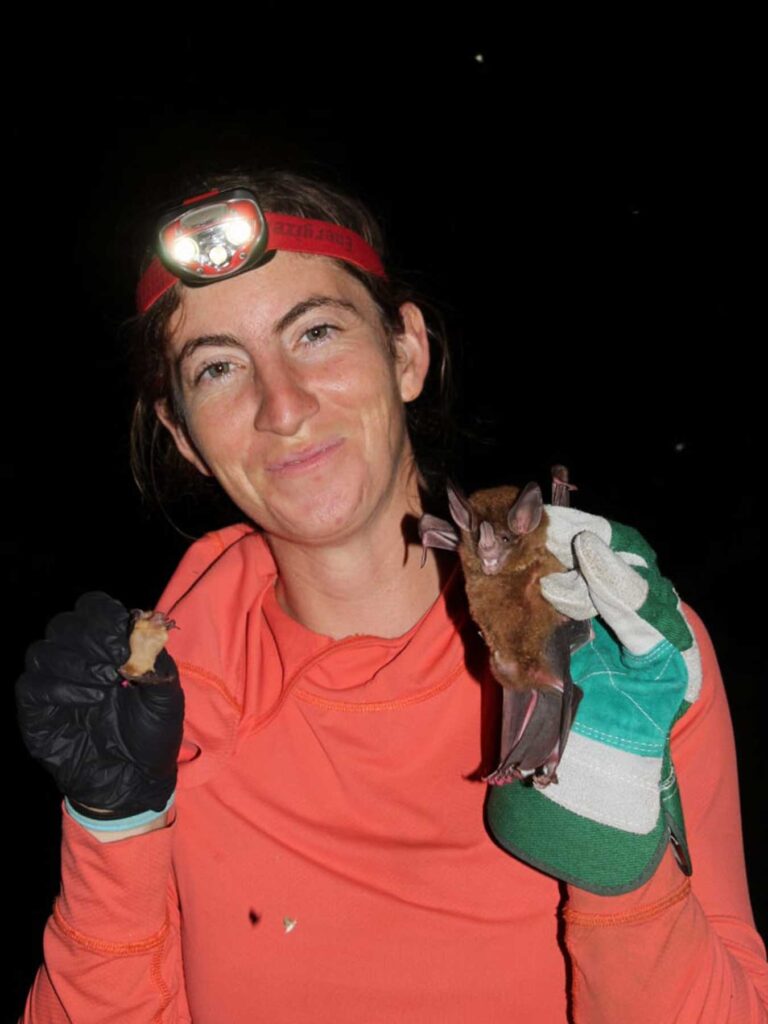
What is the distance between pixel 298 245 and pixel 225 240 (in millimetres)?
159

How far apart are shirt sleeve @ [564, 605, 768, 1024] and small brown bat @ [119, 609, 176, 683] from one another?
2.61 ft

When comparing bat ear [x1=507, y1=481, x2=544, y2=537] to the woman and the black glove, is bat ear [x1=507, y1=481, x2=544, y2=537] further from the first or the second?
the black glove

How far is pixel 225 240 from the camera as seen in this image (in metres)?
1.50

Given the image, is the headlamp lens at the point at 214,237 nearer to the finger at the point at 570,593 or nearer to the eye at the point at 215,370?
the eye at the point at 215,370

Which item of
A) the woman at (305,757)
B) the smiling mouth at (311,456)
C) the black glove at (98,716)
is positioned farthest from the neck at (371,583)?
the black glove at (98,716)

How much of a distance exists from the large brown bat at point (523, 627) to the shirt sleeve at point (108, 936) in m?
0.78

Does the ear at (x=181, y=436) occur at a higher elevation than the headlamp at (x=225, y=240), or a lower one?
lower

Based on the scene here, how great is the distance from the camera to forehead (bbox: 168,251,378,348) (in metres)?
1.50

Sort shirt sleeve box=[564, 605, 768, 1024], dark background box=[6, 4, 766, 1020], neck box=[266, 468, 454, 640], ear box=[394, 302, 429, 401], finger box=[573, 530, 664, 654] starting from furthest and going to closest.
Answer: dark background box=[6, 4, 766, 1020]
ear box=[394, 302, 429, 401]
neck box=[266, 468, 454, 640]
shirt sleeve box=[564, 605, 768, 1024]
finger box=[573, 530, 664, 654]

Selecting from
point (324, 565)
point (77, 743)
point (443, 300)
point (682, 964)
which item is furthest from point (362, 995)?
point (443, 300)

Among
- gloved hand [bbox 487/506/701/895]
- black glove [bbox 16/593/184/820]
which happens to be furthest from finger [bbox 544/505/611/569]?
black glove [bbox 16/593/184/820]

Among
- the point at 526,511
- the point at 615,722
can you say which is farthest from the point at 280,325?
the point at 615,722

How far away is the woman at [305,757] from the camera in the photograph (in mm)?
1414

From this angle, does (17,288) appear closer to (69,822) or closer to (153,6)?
(153,6)
